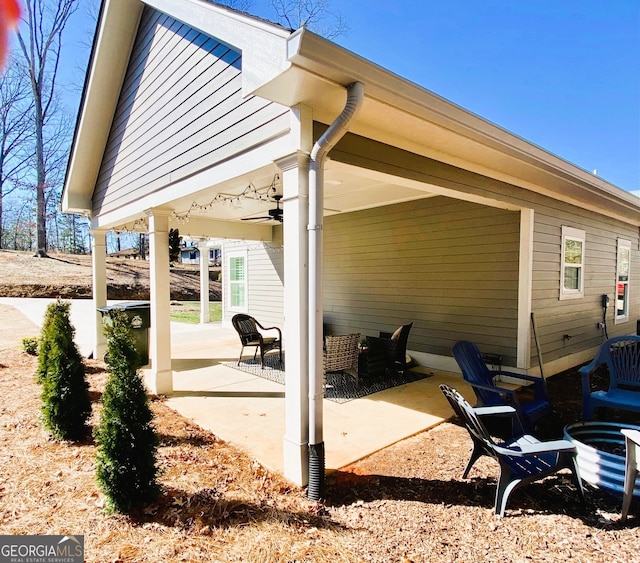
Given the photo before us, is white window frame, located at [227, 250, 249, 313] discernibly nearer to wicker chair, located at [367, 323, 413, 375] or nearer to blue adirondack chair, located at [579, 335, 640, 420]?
wicker chair, located at [367, 323, 413, 375]

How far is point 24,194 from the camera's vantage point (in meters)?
24.0

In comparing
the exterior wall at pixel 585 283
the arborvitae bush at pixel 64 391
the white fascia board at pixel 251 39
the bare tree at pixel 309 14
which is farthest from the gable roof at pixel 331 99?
the bare tree at pixel 309 14

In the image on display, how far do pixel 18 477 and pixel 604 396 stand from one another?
5.48 metres

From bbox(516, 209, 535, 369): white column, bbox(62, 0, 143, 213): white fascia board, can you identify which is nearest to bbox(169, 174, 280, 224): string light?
bbox(62, 0, 143, 213): white fascia board

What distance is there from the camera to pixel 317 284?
2764 mm

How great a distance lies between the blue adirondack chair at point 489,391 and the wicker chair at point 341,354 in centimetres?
169

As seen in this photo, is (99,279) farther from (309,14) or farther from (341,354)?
(309,14)

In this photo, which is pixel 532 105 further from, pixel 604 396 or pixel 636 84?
pixel 604 396

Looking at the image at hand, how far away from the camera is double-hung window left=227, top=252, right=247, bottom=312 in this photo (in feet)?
36.3

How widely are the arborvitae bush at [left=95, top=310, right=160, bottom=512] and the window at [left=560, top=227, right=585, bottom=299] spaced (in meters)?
6.57

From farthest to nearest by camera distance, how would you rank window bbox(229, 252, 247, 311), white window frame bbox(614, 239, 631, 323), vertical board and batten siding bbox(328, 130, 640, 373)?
1. window bbox(229, 252, 247, 311)
2. white window frame bbox(614, 239, 631, 323)
3. vertical board and batten siding bbox(328, 130, 640, 373)

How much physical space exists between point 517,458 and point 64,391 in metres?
4.12

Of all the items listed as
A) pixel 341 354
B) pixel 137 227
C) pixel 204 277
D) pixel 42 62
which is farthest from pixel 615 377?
pixel 42 62

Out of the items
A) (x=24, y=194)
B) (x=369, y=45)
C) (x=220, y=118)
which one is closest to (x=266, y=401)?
(x=220, y=118)
